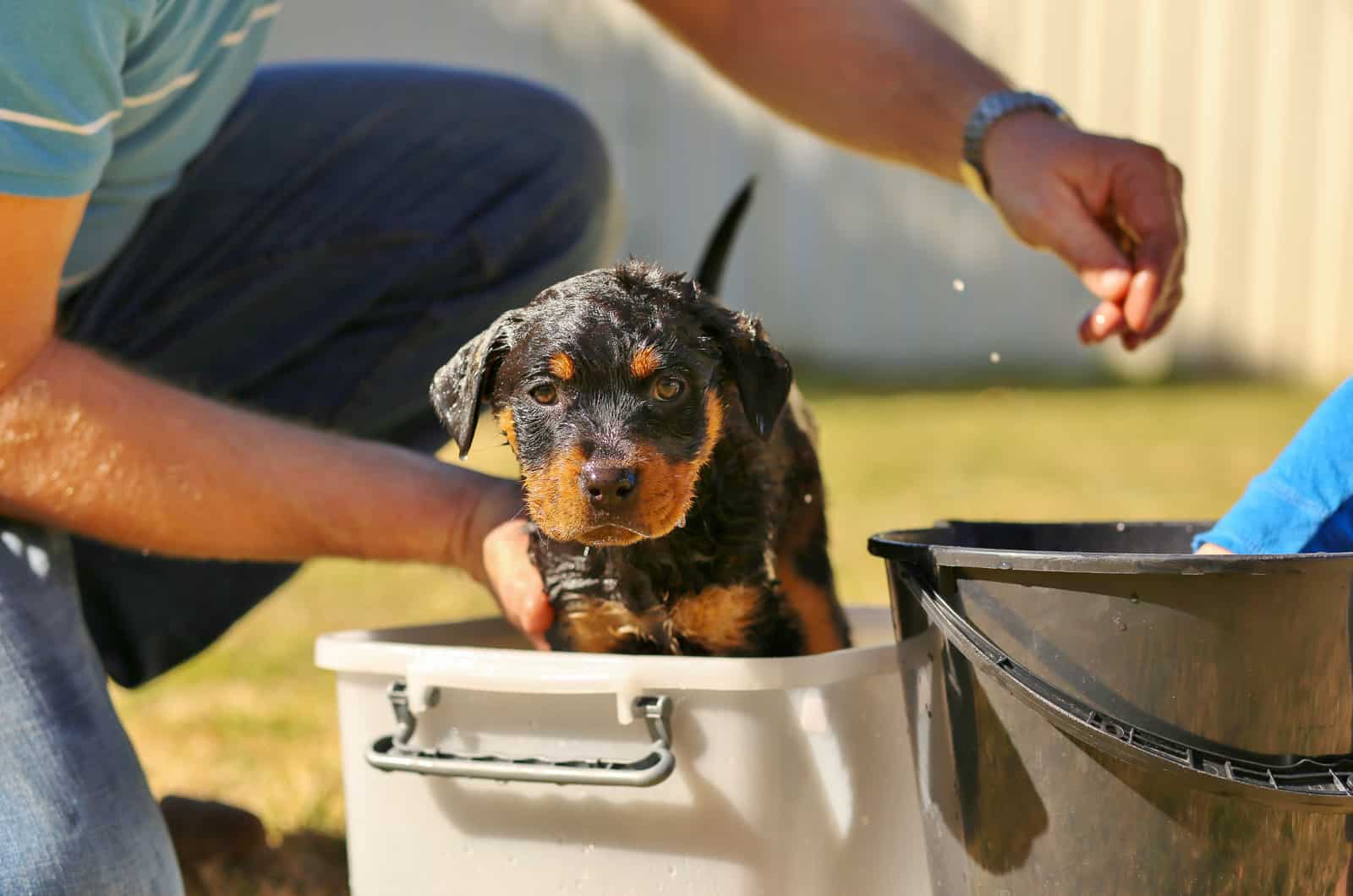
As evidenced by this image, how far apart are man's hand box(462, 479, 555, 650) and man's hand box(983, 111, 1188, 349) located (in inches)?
33.6

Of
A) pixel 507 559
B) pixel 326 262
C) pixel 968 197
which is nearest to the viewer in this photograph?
pixel 507 559

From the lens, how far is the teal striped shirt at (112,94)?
1.90m

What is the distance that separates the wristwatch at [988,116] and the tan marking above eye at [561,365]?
817mm

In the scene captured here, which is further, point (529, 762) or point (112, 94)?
point (112, 94)

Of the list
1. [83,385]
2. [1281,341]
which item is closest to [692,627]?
[83,385]

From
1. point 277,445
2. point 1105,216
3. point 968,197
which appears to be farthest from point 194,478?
point 968,197

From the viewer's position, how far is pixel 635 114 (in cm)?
1027

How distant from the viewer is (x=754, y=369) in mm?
1974

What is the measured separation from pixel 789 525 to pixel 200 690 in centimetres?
189

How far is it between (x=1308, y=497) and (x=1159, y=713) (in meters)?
0.36

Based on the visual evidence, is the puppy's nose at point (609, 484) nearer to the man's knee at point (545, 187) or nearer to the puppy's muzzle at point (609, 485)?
the puppy's muzzle at point (609, 485)

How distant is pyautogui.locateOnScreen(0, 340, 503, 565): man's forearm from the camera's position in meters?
1.99

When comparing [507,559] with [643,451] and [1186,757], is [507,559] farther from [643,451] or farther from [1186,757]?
[1186,757]

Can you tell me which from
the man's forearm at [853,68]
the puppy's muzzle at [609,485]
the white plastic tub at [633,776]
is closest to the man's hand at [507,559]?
the white plastic tub at [633,776]
